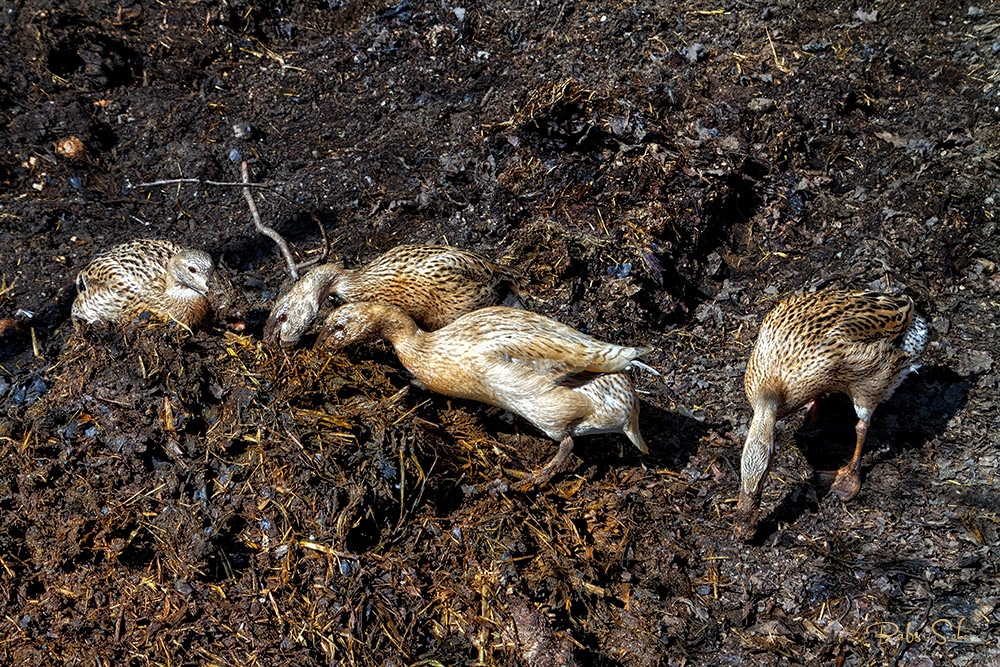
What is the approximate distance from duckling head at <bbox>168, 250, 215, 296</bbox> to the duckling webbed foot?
8.66ft

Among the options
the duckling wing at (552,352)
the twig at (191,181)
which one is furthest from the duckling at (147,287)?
the duckling wing at (552,352)

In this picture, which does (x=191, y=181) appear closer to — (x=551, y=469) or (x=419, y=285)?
(x=419, y=285)

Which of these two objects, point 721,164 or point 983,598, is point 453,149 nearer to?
point 721,164

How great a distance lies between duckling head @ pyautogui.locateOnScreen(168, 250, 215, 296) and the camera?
5.68m

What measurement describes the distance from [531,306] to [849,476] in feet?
8.60

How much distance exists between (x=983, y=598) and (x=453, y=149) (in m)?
5.42

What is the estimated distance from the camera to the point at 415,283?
19.5 ft

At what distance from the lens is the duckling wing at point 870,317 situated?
17.8 feet

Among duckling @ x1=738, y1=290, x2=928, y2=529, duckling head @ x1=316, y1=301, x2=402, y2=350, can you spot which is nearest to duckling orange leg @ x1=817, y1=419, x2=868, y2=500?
duckling @ x1=738, y1=290, x2=928, y2=529

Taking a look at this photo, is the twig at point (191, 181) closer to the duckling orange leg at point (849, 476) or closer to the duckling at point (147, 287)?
the duckling at point (147, 287)

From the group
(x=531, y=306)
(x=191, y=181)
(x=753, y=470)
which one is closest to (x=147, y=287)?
(x=191, y=181)

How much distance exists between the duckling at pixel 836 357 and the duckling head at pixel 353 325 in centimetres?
259

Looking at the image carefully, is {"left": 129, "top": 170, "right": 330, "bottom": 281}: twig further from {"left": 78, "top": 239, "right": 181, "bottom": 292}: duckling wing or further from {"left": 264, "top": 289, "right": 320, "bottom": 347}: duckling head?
{"left": 78, "top": 239, "right": 181, "bottom": 292}: duckling wing

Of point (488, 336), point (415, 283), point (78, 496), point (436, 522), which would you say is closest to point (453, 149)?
point (415, 283)
